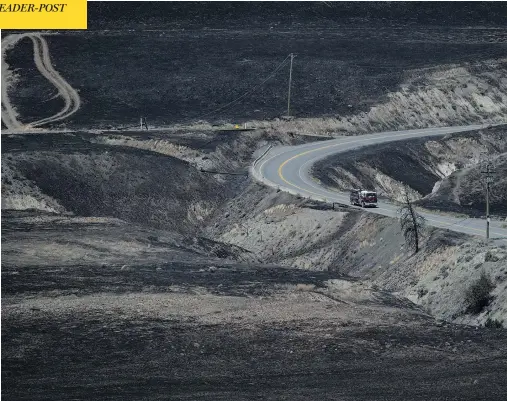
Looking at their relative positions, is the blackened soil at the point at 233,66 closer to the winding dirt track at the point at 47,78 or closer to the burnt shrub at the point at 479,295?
the winding dirt track at the point at 47,78

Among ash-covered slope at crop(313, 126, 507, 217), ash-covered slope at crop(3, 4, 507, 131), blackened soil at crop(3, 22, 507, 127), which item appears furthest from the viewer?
blackened soil at crop(3, 22, 507, 127)

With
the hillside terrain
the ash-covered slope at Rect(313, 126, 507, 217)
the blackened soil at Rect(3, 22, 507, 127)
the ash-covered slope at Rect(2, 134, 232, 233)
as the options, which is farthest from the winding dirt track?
the ash-covered slope at Rect(313, 126, 507, 217)

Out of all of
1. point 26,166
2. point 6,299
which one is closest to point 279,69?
point 26,166

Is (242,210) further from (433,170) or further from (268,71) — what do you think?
(268,71)

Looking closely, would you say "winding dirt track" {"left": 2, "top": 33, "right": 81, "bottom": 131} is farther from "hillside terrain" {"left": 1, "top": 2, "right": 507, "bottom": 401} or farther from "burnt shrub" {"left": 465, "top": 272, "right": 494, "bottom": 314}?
"burnt shrub" {"left": 465, "top": 272, "right": 494, "bottom": 314}

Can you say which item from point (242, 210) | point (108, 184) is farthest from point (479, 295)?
point (108, 184)

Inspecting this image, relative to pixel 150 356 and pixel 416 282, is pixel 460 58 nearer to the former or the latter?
pixel 416 282
